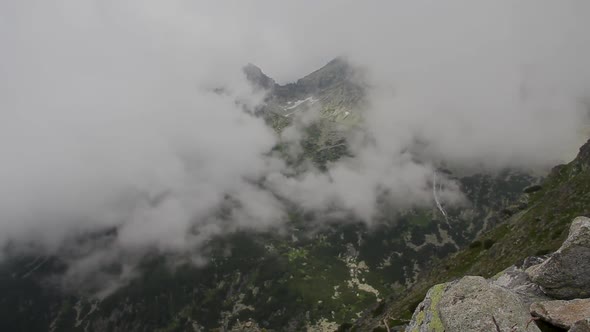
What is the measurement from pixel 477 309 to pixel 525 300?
576 cm

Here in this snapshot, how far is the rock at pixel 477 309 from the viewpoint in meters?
17.3

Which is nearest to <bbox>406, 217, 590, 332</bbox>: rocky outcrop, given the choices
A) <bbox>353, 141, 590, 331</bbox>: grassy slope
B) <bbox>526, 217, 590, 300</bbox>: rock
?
<bbox>526, 217, 590, 300</bbox>: rock

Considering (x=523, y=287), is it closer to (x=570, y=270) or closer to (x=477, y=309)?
(x=570, y=270)

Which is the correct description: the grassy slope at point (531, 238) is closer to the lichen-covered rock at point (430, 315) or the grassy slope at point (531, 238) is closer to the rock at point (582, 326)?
the lichen-covered rock at point (430, 315)

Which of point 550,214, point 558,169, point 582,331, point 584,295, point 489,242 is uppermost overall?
point 558,169

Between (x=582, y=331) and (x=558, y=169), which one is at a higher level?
(x=558, y=169)

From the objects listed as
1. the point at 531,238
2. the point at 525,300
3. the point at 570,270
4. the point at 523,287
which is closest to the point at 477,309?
the point at 525,300

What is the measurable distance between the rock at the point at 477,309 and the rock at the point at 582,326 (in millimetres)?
1344

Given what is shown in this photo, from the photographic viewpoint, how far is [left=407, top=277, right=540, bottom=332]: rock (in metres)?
17.3

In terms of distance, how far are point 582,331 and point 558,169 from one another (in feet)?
601

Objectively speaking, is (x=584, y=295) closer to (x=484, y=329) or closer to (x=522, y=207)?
(x=484, y=329)

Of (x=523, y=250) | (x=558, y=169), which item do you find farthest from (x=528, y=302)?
(x=558, y=169)

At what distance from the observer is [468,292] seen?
62.6ft

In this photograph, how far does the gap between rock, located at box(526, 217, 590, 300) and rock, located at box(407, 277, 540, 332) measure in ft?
14.3
